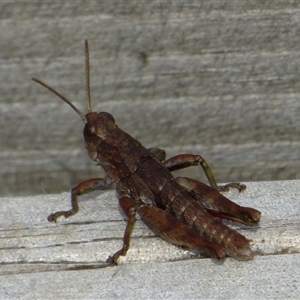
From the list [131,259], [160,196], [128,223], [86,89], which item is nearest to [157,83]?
[86,89]

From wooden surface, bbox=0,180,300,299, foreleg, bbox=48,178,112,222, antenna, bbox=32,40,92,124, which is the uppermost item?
antenna, bbox=32,40,92,124

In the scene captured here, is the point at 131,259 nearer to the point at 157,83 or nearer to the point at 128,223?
the point at 128,223

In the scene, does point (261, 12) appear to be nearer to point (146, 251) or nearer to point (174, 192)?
point (174, 192)

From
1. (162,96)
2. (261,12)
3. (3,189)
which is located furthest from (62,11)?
(3,189)

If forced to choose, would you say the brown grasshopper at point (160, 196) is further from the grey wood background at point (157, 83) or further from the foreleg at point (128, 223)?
the grey wood background at point (157, 83)

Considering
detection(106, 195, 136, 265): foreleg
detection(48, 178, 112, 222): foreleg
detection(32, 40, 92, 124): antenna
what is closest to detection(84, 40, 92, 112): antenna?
detection(32, 40, 92, 124): antenna

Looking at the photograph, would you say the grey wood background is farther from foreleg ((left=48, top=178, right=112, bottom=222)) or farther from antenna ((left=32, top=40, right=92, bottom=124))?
foreleg ((left=48, top=178, right=112, bottom=222))
